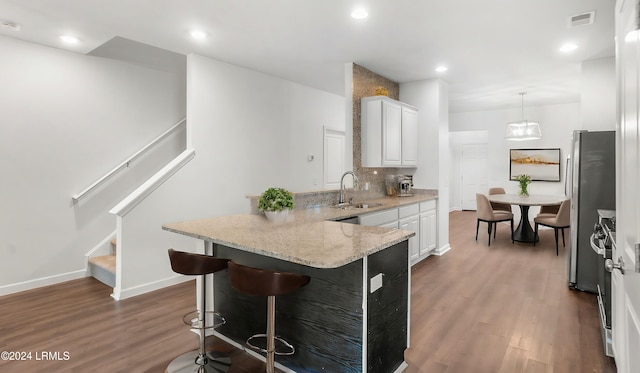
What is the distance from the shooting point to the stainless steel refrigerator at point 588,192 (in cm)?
346

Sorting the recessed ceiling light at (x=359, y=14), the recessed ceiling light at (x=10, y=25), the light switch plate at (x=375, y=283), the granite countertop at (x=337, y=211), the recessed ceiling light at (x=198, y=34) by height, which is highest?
the recessed ceiling light at (x=10, y=25)

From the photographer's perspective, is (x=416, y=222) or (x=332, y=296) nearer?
(x=332, y=296)

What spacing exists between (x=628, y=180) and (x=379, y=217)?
2544 mm

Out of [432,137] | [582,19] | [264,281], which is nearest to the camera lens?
[264,281]

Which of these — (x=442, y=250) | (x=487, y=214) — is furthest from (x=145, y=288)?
(x=487, y=214)

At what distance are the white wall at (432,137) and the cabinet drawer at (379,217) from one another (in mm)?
1503

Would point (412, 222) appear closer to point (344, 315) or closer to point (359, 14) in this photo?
point (359, 14)

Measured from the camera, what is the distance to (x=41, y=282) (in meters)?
3.86

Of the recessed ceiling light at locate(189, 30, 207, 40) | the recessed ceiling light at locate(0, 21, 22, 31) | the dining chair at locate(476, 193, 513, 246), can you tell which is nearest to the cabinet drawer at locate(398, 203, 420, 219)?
the dining chair at locate(476, 193, 513, 246)

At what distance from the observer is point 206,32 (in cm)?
346

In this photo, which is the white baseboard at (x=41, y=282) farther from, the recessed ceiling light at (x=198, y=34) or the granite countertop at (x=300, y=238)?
the recessed ceiling light at (x=198, y=34)

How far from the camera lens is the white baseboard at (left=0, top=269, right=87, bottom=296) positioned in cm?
365

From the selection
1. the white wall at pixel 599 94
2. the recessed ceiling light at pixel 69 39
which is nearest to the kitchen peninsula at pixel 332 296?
the recessed ceiling light at pixel 69 39

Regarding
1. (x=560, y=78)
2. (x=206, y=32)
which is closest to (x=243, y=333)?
(x=206, y=32)
